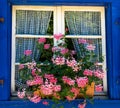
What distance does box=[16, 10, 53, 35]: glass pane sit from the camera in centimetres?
470

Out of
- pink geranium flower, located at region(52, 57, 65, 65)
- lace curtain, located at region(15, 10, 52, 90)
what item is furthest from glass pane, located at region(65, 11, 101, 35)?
pink geranium flower, located at region(52, 57, 65, 65)

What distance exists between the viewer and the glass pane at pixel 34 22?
4.70 meters

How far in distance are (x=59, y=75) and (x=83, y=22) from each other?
85cm

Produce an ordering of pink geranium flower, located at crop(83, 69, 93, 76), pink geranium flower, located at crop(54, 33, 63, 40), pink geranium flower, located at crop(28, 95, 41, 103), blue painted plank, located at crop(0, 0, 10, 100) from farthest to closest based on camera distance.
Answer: blue painted plank, located at crop(0, 0, 10, 100), pink geranium flower, located at crop(54, 33, 63, 40), pink geranium flower, located at crop(83, 69, 93, 76), pink geranium flower, located at crop(28, 95, 41, 103)

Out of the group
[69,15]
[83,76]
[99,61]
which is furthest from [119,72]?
[69,15]

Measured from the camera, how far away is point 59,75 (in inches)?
168

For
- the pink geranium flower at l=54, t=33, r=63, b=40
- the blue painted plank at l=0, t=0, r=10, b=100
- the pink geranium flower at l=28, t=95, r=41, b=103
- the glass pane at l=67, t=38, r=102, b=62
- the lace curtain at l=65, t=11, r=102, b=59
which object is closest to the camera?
the pink geranium flower at l=28, t=95, r=41, b=103

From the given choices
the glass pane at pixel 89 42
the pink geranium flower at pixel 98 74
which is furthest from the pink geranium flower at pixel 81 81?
the glass pane at pixel 89 42

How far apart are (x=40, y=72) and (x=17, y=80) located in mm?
511

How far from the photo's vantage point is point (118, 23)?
4613 millimetres

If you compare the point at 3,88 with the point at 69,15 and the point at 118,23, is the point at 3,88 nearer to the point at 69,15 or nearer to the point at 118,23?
the point at 69,15

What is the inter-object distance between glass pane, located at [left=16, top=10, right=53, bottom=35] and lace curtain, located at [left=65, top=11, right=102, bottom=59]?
0.23 metres

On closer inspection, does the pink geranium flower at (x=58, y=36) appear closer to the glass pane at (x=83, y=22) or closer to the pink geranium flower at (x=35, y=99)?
the glass pane at (x=83, y=22)

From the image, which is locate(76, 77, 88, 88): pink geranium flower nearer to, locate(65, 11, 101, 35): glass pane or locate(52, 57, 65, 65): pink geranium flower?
locate(52, 57, 65, 65): pink geranium flower
